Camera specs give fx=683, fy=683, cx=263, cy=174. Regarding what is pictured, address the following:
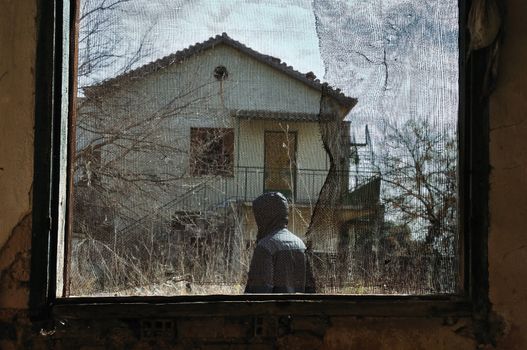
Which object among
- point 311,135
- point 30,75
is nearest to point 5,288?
point 30,75

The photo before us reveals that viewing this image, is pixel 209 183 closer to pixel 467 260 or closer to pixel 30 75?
pixel 30 75

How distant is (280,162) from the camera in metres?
3.55

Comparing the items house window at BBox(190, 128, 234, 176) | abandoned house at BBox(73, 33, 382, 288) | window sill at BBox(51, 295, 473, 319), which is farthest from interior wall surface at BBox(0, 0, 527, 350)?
house window at BBox(190, 128, 234, 176)

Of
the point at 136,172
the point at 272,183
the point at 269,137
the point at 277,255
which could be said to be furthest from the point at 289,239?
the point at 136,172

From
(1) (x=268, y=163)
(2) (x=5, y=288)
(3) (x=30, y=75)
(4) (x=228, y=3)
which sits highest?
(4) (x=228, y=3)

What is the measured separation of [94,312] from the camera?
3256 mm

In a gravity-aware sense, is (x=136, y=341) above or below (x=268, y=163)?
below

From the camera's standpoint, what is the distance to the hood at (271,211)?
3.53 metres

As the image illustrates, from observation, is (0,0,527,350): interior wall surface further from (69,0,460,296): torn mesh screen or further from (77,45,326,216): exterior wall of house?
(77,45,326,216): exterior wall of house

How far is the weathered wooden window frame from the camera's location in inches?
128

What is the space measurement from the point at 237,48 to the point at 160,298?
134 centimetres

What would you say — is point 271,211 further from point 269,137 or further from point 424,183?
point 424,183

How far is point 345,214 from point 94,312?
135cm

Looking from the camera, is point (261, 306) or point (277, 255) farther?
point (277, 255)
